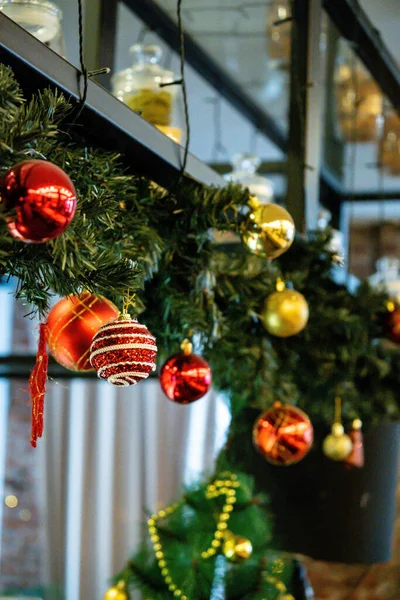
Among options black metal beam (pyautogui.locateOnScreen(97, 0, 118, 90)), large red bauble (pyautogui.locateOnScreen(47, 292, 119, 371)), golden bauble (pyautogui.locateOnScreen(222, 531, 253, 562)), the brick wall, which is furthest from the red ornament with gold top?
the brick wall

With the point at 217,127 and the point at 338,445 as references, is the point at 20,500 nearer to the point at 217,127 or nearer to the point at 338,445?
the point at 217,127

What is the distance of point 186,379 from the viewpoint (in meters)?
1.22

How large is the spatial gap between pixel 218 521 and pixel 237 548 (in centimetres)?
10

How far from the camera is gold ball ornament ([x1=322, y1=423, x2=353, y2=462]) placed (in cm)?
195

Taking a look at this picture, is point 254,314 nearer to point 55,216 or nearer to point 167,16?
point 55,216

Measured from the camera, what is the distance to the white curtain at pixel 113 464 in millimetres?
3742

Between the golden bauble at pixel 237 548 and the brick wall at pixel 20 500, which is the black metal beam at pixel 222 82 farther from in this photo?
the brick wall at pixel 20 500

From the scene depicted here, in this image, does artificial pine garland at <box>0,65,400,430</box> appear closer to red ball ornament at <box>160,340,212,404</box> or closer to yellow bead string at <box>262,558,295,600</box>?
red ball ornament at <box>160,340,212,404</box>

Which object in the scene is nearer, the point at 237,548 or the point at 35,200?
the point at 35,200

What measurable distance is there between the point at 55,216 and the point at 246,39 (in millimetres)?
2479

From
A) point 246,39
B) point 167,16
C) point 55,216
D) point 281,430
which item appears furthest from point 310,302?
point 246,39

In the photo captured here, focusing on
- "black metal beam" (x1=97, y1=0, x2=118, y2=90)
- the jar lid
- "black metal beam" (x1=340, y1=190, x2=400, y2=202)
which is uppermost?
"black metal beam" (x1=340, y1=190, x2=400, y2=202)

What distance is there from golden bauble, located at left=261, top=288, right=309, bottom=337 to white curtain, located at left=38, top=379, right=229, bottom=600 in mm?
2238

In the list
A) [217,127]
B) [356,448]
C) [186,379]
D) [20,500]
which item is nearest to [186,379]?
[186,379]
